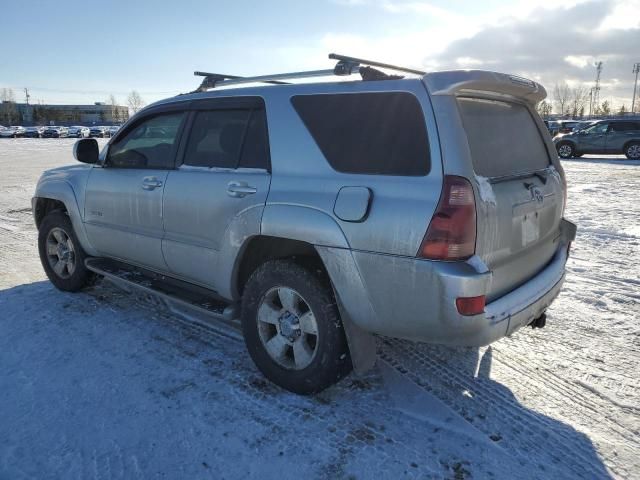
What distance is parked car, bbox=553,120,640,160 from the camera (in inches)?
830

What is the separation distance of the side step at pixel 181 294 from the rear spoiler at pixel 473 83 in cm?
196

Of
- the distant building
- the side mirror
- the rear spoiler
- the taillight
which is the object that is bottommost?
the taillight

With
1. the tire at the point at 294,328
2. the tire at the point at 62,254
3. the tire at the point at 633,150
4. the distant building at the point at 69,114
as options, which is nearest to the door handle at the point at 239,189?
the tire at the point at 294,328

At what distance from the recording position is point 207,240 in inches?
140

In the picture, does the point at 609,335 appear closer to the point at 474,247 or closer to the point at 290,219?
the point at 474,247

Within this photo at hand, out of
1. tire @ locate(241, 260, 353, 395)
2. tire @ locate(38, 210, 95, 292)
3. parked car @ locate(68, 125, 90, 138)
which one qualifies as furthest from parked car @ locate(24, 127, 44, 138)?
tire @ locate(241, 260, 353, 395)

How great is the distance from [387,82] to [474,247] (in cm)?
103

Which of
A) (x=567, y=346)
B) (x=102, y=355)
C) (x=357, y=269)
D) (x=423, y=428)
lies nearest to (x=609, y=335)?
(x=567, y=346)

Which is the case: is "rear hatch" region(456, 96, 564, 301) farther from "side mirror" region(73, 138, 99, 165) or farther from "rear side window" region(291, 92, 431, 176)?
"side mirror" region(73, 138, 99, 165)

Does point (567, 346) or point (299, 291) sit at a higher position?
point (299, 291)

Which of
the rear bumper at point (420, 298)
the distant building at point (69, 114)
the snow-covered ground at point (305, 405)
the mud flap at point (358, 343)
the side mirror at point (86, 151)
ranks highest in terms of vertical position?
the distant building at point (69, 114)

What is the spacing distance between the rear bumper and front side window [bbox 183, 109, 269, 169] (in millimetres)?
938

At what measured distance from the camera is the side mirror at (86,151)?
4504 millimetres

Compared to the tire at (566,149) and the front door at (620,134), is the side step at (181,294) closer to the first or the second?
the front door at (620,134)
